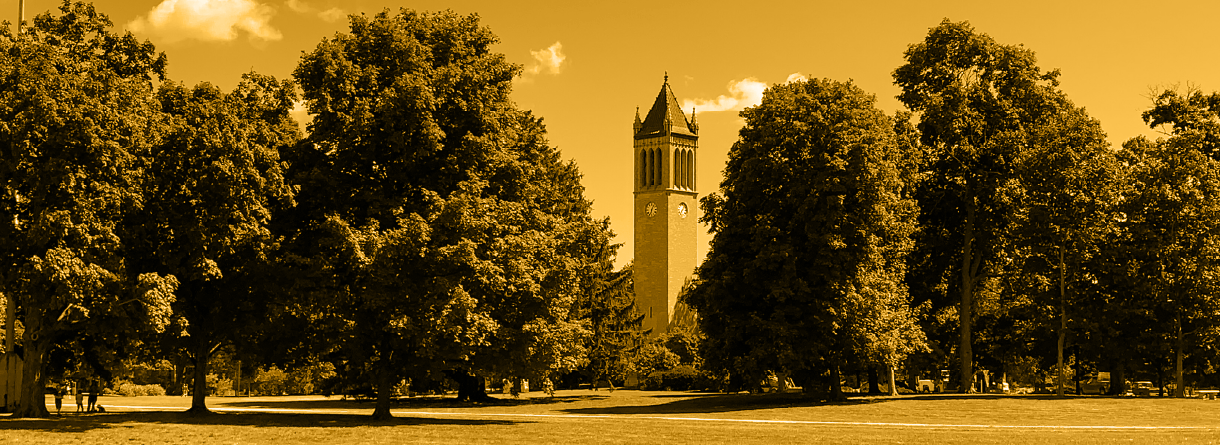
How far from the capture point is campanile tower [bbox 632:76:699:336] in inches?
4247

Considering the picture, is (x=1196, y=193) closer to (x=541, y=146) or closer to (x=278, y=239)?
(x=541, y=146)

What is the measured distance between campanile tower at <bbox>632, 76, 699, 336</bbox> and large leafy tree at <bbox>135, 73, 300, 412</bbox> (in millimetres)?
77750

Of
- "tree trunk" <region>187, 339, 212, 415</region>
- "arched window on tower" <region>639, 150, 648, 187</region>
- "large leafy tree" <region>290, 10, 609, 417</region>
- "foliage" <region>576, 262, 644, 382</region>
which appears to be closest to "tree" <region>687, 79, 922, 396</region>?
"large leafy tree" <region>290, 10, 609, 417</region>

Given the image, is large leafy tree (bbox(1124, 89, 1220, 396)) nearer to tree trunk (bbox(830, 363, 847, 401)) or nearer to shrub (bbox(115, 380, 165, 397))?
tree trunk (bbox(830, 363, 847, 401))

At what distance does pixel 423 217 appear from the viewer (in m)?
27.6

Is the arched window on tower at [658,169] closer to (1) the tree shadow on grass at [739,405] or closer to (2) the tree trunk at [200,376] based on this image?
(1) the tree shadow on grass at [739,405]

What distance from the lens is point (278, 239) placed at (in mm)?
28953

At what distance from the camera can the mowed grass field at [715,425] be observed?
21.4 meters

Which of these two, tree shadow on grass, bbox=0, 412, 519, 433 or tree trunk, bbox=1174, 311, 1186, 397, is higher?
tree trunk, bbox=1174, 311, 1186, 397

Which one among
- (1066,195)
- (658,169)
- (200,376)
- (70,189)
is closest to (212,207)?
(70,189)

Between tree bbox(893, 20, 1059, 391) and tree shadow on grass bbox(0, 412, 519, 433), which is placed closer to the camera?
tree shadow on grass bbox(0, 412, 519, 433)

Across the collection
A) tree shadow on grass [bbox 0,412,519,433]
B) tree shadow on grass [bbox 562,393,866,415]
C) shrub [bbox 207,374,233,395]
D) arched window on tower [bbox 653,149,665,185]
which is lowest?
shrub [bbox 207,374,233,395]

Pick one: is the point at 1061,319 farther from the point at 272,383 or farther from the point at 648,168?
the point at 648,168

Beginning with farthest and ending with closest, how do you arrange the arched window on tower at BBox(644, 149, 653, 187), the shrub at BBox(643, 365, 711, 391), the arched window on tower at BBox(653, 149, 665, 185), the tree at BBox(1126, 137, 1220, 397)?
1. the arched window on tower at BBox(644, 149, 653, 187)
2. the arched window on tower at BBox(653, 149, 665, 185)
3. the shrub at BBox(643, 365, 711, 391)
4. the tree at BBox(1126, 137, 1220, 397)
